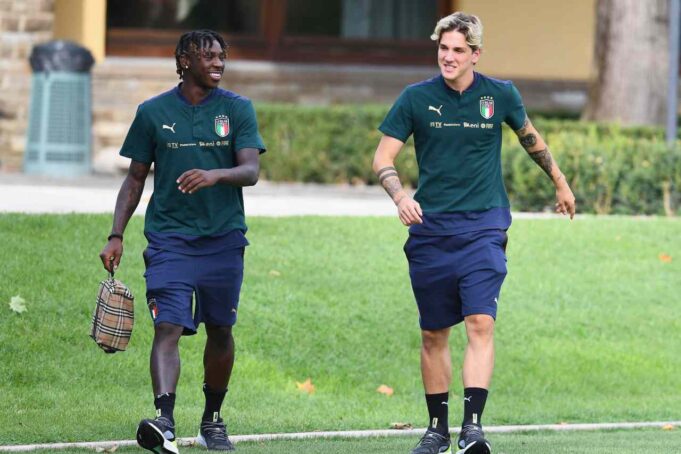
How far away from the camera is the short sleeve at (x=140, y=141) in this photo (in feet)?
22.4

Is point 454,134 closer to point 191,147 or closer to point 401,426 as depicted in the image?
point 191,147

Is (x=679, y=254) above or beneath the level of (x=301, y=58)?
beneath

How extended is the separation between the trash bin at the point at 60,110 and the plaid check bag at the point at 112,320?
11142 mm

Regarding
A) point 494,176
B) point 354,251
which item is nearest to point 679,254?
point 354,251

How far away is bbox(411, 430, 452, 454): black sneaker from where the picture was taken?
6938 millimetres

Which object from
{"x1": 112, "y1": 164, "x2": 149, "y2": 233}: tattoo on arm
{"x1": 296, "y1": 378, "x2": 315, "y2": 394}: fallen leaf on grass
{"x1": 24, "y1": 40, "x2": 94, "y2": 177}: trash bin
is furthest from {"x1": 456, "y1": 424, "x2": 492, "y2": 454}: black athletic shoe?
{"x1": 24, "y1": 40, "x2": 94, "y2": 177}: trash bin

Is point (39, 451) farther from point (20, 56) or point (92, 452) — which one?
point (20, 56)

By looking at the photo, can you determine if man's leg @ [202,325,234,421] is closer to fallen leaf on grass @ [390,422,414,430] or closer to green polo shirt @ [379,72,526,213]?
green polo shirt @ [379,72,526,213]

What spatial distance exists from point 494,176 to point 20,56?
1359 centimetres

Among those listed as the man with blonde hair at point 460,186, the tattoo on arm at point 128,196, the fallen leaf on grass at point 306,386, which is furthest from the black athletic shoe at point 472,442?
the fallen leaf on grass at point 306,386

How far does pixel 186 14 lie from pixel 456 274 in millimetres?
15073

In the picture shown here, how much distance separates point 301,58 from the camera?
2169 cm

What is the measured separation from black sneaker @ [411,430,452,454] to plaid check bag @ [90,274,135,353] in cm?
138

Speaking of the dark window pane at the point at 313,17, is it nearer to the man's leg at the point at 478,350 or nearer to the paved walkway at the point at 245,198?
the paved walkway at the point at 245,198
